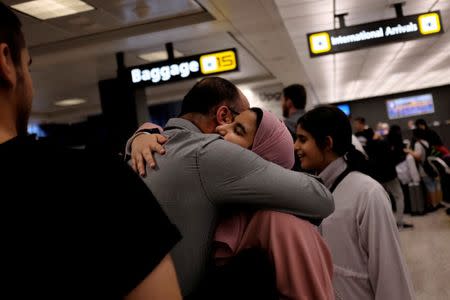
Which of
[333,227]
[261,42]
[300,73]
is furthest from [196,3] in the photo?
[300,73]

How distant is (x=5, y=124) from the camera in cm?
81

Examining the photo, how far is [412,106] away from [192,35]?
68.0 ft

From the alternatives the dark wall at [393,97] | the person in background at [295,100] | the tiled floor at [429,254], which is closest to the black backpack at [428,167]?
the tiled floor at [429,254]

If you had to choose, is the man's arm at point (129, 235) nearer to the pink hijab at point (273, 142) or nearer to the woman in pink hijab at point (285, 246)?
the woman in pink hijab at point (285, 246)

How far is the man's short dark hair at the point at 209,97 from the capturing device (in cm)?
145

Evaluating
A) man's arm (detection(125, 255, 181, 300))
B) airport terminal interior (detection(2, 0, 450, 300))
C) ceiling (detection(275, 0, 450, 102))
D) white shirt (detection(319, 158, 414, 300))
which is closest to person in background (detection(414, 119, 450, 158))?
airport terminal interior (detection(2, 0, 450, 300))

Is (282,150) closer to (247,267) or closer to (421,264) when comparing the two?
(247,267)

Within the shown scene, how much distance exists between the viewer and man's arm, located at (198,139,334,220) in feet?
3.87

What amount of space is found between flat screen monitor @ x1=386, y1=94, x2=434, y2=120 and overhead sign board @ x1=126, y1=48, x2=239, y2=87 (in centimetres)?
2067

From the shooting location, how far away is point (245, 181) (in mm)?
1181

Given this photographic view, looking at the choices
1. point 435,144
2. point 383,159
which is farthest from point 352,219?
point 435,144

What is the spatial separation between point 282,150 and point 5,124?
2.49ft

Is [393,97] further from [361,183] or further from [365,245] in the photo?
[365,245]

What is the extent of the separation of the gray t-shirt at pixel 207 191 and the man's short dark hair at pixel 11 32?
0.47 metres
